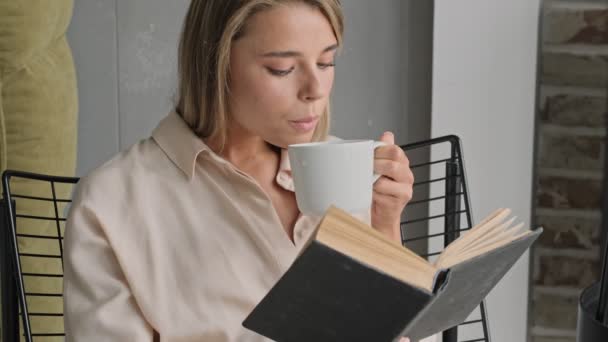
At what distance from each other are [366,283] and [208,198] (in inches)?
17.9

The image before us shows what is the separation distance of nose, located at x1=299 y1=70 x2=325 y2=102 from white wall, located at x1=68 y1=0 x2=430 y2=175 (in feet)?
2.69

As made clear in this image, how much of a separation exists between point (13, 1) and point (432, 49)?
813 mm

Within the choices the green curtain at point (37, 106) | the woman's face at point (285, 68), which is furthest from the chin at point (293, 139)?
the green curtain at point (37, 106)

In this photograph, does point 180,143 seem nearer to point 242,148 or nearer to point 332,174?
point 242,148

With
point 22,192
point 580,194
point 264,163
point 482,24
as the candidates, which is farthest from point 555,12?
point 22,192

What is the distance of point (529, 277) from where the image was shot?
2.04 m

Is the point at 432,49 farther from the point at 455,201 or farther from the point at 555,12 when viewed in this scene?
the point at 455,201

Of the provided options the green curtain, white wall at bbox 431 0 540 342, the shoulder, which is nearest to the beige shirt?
the shoulder

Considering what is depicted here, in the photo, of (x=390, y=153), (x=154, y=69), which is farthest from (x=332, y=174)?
(x=154, y=69)

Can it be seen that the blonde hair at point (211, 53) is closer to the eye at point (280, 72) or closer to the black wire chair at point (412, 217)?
the eye at point (280, 72)

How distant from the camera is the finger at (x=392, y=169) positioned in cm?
116

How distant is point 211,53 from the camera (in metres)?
1.28

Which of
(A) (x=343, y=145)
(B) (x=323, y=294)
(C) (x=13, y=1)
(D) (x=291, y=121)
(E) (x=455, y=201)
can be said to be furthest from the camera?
(C) (x=13, y=1)

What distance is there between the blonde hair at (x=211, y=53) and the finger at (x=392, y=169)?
0.22m
